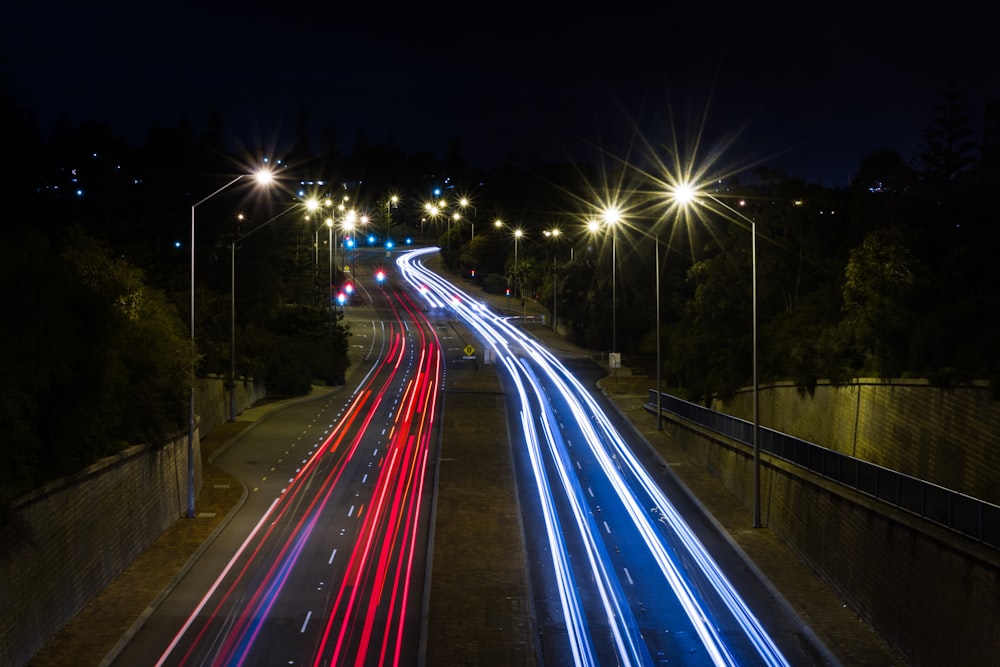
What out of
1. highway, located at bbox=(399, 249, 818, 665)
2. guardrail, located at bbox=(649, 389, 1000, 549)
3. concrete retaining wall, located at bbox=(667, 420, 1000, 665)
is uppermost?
guardrail, located at bbox=(649, 389, 1000, 549)

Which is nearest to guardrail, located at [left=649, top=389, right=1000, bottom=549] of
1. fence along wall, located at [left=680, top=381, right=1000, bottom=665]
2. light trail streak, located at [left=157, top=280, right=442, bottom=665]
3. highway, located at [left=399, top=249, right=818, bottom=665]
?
fence along wall, located at [left=680, top=381, right=1000, bottom=665]

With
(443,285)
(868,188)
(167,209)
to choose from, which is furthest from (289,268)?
(868,188)

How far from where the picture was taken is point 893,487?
22.5m

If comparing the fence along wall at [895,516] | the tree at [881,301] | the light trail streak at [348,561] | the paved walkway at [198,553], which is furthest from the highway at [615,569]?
the tree at [881,301]

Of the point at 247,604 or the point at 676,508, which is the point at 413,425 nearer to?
the point at 676,508

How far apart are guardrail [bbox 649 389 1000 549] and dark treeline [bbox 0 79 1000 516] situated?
165 inches

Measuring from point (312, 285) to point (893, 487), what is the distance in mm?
76950

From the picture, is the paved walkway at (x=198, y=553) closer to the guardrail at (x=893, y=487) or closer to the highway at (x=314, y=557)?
the highway at (x=314, y=557)

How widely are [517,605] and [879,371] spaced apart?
17.1 meters

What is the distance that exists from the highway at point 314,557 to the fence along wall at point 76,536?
1.73 metres

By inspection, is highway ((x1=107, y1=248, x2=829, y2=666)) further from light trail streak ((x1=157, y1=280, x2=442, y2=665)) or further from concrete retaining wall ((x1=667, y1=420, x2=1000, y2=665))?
concrete retaining wall ((x1=667, y1=420, x2=1000, y2=665))

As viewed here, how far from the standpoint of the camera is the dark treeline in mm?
25031

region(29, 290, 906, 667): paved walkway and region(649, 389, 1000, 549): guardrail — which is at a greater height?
region(649, 389, 1000, 549): guardrail

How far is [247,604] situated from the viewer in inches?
963
